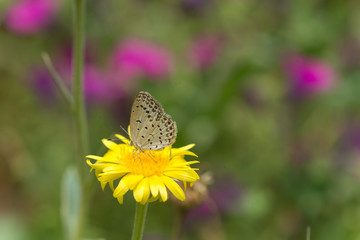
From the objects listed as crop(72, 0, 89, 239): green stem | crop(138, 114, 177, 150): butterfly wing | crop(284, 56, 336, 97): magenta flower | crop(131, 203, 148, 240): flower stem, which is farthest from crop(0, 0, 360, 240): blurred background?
crop(131, 203, 148, 240): flower stem

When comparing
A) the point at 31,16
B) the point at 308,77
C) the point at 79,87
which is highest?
the point at 31,16

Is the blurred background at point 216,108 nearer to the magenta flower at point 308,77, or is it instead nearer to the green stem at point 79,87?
the magenta flower at point 308,77

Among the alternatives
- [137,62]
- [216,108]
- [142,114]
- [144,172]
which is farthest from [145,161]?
[137,62]

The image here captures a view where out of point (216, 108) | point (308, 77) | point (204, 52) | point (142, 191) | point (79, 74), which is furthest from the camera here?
point (204, 52)

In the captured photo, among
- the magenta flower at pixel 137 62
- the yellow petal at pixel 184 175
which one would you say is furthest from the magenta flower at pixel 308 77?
the yellow petal at pixel 184 175

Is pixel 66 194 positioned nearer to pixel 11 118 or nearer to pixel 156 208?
pixel 156 208

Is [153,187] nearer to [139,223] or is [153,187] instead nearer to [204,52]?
[139,223]

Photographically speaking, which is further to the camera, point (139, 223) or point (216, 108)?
point (216, 108)
